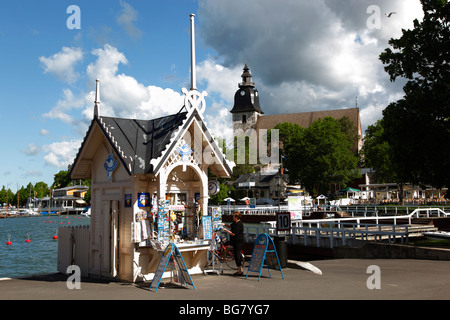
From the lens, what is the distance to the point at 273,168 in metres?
132

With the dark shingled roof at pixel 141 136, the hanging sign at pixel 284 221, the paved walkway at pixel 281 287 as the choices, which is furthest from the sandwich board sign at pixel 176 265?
the hanging sign at pixel 284 221

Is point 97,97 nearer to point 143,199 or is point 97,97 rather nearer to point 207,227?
point 143,199

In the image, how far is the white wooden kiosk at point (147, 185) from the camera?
1334 centimetres

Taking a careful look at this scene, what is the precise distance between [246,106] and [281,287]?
451ft

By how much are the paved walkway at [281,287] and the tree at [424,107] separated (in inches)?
300

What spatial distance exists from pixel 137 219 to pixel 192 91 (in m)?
4.31

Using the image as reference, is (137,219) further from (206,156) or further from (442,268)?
(442,268)

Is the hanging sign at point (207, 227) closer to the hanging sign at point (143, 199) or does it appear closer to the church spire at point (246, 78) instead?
the hanging sign at point (143, 199)

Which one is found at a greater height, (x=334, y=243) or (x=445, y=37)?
(x=445, y=37)

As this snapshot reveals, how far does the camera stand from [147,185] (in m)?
13.8

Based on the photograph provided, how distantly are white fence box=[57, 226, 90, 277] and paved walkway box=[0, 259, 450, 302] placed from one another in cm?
108

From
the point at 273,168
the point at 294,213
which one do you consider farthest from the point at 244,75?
the point at 294,213

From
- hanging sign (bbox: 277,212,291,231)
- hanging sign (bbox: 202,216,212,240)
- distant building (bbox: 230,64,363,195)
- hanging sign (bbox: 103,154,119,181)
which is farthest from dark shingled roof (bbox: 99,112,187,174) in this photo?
distant building (bbox: 230,64,363,195)

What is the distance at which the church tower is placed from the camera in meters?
147
